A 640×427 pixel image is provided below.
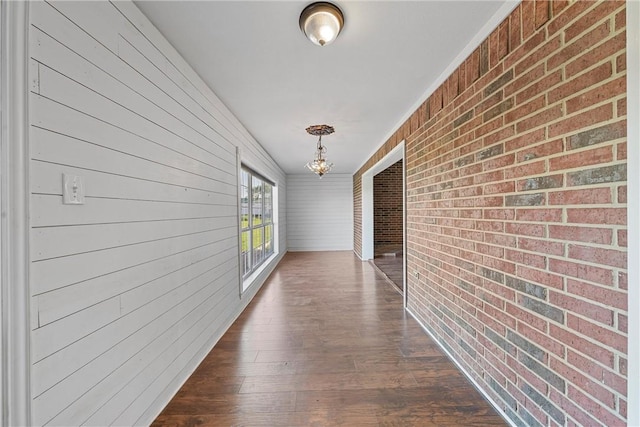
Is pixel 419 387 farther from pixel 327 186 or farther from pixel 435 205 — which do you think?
pixel 327 186

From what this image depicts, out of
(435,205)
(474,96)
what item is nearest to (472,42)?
(474,96)

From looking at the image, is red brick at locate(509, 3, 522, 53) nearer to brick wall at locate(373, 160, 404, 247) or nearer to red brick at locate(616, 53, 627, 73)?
red brick at locate(616, 53, 627, 73)

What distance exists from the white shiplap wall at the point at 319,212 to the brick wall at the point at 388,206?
95 centimetres

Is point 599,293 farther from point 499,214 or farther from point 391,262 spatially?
point 391,262

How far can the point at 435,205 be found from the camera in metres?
2.47

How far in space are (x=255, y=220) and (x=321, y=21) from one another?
3.77m

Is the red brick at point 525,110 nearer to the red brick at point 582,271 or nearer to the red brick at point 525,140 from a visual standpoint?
the red brick at point 525,140

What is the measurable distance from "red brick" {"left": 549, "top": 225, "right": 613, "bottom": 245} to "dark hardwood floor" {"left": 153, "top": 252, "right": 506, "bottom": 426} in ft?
3.92

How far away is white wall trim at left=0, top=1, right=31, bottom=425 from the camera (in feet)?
2.84

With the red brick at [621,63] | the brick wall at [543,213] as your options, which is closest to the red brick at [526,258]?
the brick wall at [543,213]

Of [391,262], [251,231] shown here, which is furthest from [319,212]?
[251,231]

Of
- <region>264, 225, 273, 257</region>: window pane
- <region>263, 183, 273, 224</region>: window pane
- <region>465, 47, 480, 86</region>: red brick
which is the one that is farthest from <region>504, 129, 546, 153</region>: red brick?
<region>264, 225, 273, 257</region>: window pane

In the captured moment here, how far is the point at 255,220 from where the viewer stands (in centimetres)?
485

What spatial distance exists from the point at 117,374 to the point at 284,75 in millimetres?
2257
